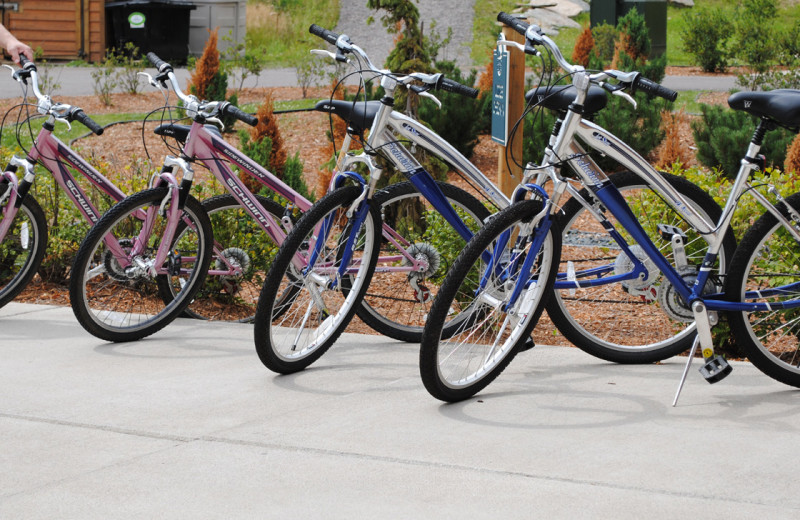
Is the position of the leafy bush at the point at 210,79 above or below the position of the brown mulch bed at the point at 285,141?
above

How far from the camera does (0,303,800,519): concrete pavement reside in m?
3.37

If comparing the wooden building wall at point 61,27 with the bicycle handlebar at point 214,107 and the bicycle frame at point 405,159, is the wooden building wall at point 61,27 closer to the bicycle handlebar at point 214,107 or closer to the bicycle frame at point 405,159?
the bicycle handlebar at point 214,107

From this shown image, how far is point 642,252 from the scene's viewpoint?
15.7ft

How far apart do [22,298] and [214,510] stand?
3841 mm

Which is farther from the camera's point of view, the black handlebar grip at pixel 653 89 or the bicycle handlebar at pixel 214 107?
the bicycle handlebar at pixel 214 107

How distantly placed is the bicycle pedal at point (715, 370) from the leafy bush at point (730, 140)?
5.93 metres

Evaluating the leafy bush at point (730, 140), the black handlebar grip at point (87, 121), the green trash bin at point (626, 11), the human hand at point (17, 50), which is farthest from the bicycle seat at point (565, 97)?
the green trash bin at point (626, 11)

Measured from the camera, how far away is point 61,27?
25.6 meters

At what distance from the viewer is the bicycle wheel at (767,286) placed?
446 centimetres

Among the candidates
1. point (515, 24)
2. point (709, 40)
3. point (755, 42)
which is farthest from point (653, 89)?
point (709, 40)

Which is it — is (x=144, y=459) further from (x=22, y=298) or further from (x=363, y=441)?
(x=22, y=298)

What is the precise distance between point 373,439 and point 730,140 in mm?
7401

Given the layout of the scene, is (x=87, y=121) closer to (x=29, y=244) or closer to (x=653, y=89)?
(x=29, y=244)

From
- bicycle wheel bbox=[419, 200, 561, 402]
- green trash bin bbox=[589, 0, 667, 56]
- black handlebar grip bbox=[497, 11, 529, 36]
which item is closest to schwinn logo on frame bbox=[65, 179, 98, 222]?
bicycle wheel bbox=[419, 200, 561, 402]
